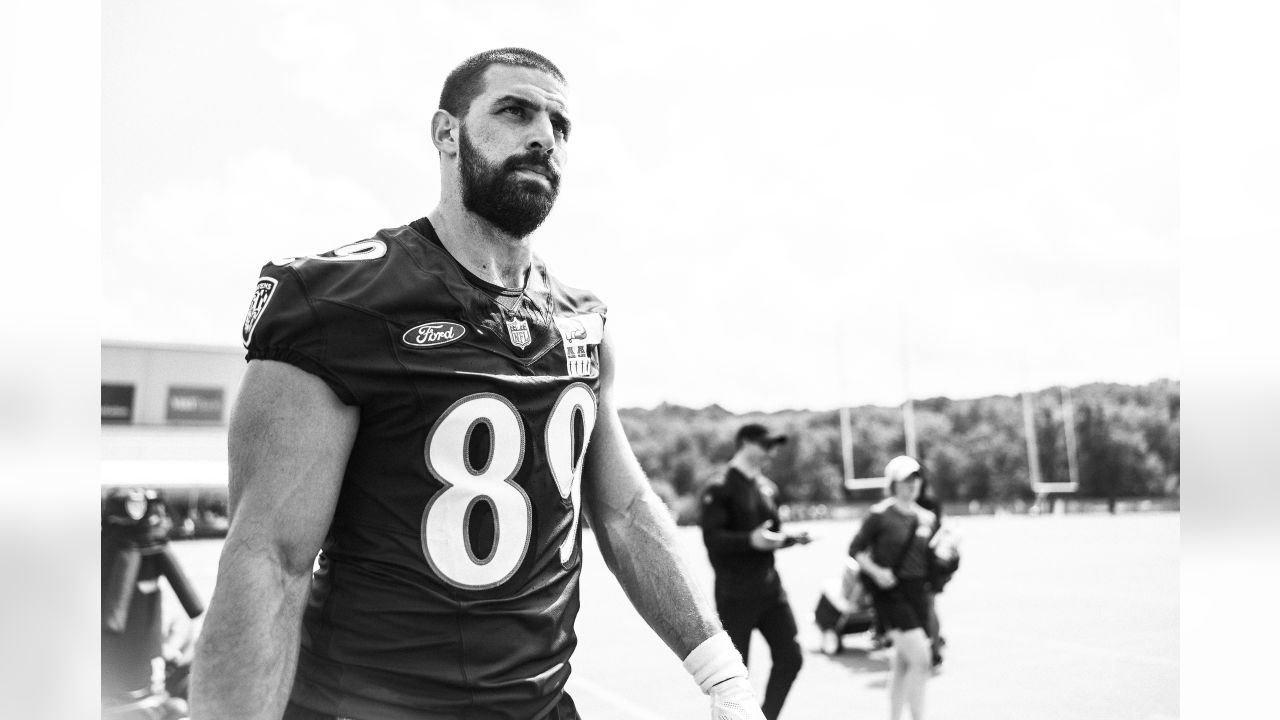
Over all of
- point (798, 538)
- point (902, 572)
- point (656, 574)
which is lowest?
point (902, 572)

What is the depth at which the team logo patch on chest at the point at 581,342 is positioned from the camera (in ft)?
6.57

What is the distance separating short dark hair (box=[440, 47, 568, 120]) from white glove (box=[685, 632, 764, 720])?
3.88 feet

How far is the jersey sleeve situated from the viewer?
1564mm

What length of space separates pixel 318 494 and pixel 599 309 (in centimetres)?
81

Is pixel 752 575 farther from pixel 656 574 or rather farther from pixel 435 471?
pixel 435 471

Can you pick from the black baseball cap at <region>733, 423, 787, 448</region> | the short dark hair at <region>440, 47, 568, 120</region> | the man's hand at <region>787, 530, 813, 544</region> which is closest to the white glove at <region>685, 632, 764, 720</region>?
the short dark hair at <region>440, 47, 568, 120</region>

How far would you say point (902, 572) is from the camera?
7.25 metres

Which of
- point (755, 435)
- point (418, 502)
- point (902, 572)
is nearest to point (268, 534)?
point (418, 502)

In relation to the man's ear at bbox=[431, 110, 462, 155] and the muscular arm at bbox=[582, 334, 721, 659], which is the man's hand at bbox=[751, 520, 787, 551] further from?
the man's ear at bbox=[431, 110, 462, 155]

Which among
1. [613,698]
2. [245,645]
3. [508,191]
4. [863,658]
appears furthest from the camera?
[863,658]

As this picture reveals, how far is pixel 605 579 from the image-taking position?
70.8 ft

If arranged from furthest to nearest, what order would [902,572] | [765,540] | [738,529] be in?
1. [902,572]
2. [738,529]
3. [765,540]

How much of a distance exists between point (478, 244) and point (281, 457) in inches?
23.3
